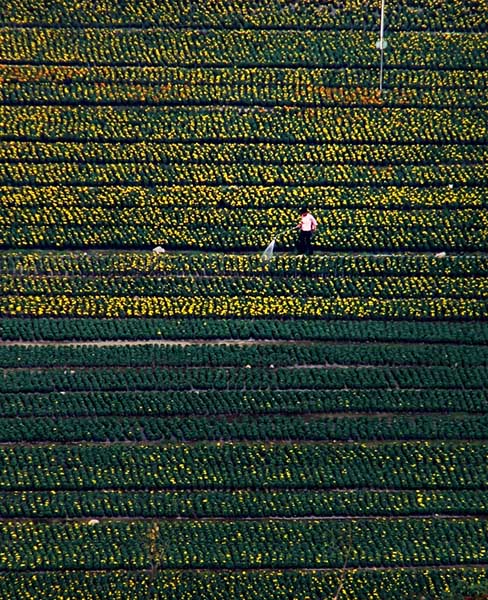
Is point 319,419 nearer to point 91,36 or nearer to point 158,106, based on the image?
point 158,106

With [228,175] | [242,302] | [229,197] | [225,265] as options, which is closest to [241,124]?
[228,175]

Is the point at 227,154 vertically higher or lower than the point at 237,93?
lower

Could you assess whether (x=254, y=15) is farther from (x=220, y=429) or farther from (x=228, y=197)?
(x=220, y=429)

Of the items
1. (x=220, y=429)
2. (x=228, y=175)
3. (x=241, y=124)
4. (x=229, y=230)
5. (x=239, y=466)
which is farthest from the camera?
(x=241, y=124)

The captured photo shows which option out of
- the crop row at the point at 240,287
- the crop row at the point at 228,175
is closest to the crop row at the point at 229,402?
the crop row at the point at 240,287

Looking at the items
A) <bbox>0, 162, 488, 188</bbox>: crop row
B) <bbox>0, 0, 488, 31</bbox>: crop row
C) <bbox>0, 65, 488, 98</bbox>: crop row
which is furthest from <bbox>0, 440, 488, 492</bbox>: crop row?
<bbox>0, 0, 488, 31</bbox>: crop row

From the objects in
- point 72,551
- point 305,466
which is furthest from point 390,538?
point 72,551
